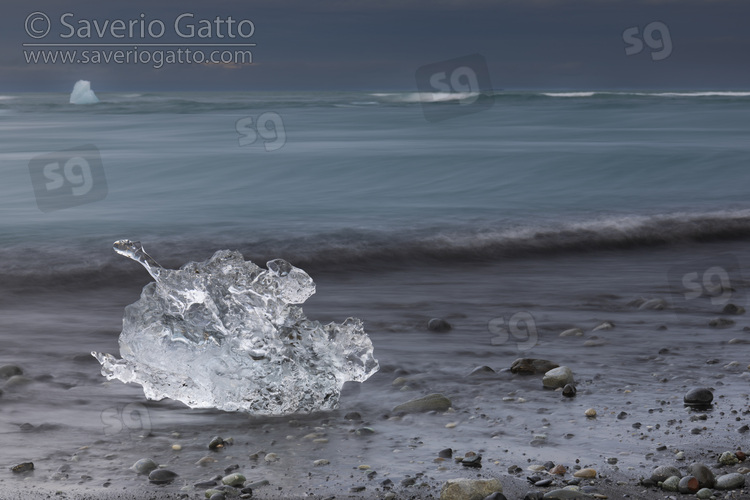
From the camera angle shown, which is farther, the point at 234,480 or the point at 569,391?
the point at 569,391

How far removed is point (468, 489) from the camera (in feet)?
10.8

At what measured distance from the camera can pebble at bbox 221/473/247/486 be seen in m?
3.46

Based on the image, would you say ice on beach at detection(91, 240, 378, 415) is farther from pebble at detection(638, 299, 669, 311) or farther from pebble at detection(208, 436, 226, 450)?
pebble at detection(638, 299, 669, 311)

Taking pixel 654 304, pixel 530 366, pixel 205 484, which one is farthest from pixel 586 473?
pixel 654 304

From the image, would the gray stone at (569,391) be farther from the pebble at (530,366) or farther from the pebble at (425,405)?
the pebble at (425,405)

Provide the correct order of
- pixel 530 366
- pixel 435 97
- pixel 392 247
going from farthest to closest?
pixel 435 97 → pixel 392 247 → pixel 530 366

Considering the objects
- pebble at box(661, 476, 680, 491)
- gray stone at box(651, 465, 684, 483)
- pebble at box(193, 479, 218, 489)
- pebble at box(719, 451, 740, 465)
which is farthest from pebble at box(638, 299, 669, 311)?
pebble at box(193, 479, 218, 489)

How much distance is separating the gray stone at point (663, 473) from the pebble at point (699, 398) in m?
1.11

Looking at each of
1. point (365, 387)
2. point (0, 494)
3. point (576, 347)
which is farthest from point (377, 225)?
point (0, 494)

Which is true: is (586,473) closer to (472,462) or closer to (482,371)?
(472,462)

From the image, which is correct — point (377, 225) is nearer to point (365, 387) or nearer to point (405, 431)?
point (365, 387)

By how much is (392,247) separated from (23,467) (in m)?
7.79

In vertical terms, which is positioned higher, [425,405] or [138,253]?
[138,253]

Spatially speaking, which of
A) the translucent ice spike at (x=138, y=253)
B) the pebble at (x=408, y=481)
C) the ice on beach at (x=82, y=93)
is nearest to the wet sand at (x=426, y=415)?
the pebble at (x=408, y=481)
